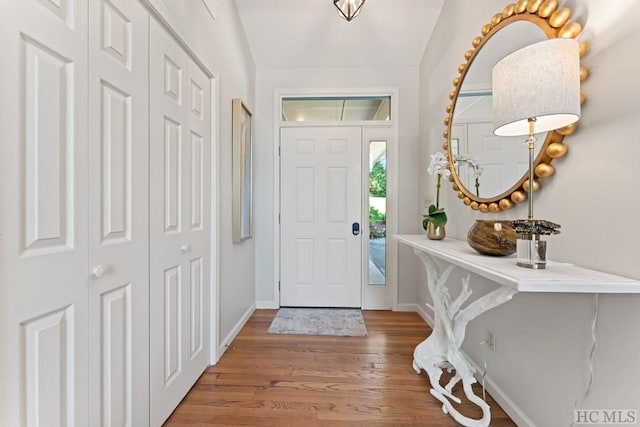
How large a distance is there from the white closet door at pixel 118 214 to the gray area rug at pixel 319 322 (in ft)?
5.10

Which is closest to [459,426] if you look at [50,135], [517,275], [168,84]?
[517,275]

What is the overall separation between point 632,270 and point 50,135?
6.24 ft

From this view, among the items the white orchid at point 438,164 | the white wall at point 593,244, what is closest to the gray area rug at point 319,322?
the white wall at point 593,244

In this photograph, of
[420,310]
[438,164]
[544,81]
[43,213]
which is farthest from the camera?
[420,310]

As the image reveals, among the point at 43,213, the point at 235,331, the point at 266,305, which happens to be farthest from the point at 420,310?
the point at 43,213

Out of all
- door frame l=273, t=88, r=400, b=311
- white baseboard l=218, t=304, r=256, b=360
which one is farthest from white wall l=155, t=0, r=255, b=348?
door frame l=273, t=88, r=400, b=311

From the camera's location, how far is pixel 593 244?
1.18 meters

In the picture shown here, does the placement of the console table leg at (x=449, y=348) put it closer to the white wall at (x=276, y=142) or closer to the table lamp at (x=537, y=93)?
the table lamp at (x=537, y=93)

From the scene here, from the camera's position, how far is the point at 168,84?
1618 mm

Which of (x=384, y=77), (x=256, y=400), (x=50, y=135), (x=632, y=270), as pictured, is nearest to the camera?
(x=50, y=135)

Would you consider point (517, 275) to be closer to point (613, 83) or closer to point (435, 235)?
point (613, 83)

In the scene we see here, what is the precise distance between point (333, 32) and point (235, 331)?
2.96m

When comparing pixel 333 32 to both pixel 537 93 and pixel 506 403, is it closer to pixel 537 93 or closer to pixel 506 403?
pixel 537 93

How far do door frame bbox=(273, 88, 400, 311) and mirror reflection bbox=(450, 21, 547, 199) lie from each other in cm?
103
